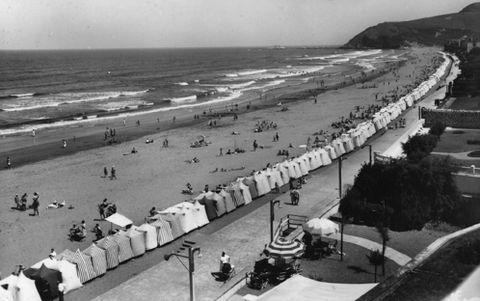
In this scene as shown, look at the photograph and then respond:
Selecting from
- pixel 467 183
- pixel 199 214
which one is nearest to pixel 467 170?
pixel 467 183

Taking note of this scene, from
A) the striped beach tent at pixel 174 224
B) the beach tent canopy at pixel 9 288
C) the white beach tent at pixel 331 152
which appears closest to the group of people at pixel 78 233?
the striped beach tent at pixel 174 224

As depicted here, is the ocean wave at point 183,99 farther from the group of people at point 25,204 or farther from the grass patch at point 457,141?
the grass patch at point 457,141

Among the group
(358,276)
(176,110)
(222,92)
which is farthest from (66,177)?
(222,92)

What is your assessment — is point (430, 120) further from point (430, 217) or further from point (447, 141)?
point (430, 217)

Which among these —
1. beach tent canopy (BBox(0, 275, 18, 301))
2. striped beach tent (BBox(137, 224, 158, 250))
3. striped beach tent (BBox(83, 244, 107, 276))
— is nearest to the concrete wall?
striped beach tent (BBox(137, 224, 158, 250))

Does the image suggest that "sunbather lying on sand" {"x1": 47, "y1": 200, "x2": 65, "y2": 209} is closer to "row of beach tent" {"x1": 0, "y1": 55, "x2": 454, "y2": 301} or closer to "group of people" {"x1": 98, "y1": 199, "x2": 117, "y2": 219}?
"group of people" {"x1": 98, "y1": 199, "x2": 117, "y2": 219}

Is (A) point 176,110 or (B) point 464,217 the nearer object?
(B) point 464,217

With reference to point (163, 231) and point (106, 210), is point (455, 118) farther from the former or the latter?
point (106, 210)

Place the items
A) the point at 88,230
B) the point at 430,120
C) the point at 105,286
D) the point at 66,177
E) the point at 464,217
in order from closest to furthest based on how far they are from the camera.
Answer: the point at 105,286, the point at 464,217, the point at 88,230, the point at 66,177, the point at 430,120
